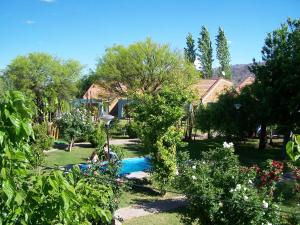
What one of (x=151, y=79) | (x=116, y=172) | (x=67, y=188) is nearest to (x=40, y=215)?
(x=67, y=188)

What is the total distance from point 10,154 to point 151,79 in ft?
108

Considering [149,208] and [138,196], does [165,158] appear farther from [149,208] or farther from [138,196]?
[149,208]

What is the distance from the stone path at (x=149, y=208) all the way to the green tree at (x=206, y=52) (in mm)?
58222

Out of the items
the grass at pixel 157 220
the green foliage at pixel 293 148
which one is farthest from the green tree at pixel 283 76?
the green foliage at pixel 293 148

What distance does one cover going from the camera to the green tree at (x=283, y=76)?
63.7 ft

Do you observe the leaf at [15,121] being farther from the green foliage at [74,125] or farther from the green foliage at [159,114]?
the green foliage at [74,125]

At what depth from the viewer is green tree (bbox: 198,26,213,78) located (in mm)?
69050

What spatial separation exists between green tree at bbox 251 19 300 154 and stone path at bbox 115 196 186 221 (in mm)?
9929

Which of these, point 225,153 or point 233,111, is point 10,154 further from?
point 233,111

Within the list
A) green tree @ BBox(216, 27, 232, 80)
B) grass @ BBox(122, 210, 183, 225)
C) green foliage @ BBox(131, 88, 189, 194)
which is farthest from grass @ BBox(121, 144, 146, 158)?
green tree @ BBox(216, 27, 232, 80)

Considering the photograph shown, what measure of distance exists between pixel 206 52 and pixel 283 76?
49.9 meters

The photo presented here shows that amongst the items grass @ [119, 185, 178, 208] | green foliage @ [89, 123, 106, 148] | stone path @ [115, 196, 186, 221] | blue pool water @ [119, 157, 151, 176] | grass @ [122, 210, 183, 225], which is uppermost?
green foliage @ [89, 123, 106, 148]

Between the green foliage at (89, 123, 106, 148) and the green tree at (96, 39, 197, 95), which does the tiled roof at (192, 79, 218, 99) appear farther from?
the green foliage at (89, 123, 106, 148)

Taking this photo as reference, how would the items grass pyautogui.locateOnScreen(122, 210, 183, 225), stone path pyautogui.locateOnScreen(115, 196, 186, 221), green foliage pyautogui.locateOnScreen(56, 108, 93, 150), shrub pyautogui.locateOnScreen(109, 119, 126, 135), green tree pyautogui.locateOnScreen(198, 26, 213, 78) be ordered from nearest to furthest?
grass pyautogui.locateOnScreen(122, 210, 183, 225), stone path pyautogui.locateOnScreen(115, 196, 186, 221), green foliage pyautogui.locateOnScreen(56, 108, 93, 150), shrub pyautogui.locateOnScreen(109, 119, 126, 135), green tree pyautogui.locateOnScreen(198, 26, 213, 78)
